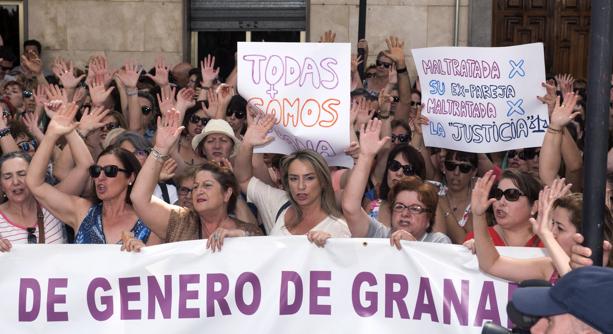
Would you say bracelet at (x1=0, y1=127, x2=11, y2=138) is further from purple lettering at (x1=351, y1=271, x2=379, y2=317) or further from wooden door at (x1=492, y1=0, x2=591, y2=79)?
wooden door at (x1=492, y1=0, x2=591, y2=79)

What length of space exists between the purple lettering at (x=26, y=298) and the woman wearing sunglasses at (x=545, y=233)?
→ 222 cm

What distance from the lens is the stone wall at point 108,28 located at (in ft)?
47.5

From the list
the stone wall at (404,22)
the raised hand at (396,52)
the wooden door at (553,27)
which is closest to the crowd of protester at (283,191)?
the raised hand at (396,52)

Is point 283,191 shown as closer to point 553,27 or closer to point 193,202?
point 193,202

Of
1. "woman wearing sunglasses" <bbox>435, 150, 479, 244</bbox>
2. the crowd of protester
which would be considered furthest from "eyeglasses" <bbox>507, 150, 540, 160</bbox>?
"woman wearing sunglasses" <bbox>435, 150, 479, 244</bbox>

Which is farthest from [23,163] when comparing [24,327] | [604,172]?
[604,172]

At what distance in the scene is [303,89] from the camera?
673 cm

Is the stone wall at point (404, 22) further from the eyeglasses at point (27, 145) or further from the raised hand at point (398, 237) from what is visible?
the raised hand at point (398, 237)

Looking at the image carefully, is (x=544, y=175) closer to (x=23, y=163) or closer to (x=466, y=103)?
(x=466, y=103)

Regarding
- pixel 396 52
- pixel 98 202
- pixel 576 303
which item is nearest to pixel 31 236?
pixel 98 202

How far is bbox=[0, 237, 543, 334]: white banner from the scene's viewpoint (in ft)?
18.3

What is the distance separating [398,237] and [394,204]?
541 mm

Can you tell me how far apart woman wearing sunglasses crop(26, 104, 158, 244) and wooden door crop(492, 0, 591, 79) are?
868 cm

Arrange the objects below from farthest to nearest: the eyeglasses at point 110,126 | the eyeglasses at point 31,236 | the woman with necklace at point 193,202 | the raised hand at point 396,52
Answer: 1. the raised hand at point 396,52
2. the eyeglasses at point 110,126
3. the eyeglasses at point 31,236
4. the woman with necklace at point 193,202
